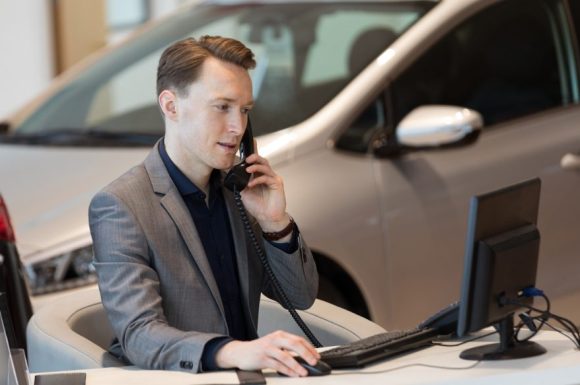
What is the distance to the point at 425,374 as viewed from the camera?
271 cm

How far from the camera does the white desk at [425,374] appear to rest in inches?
106

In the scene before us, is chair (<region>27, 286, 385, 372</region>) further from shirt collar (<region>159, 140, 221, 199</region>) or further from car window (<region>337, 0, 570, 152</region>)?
car window (<region>337, 0, 570, 152</region>)

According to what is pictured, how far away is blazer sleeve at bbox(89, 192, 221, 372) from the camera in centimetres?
283

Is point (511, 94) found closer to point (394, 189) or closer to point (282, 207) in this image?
point (394, 189)


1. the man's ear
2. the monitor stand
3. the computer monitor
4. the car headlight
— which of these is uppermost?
the man's ear

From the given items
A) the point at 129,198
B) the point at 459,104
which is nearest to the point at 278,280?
the point at 129,198

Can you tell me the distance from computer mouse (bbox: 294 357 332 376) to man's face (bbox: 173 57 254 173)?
557 mm

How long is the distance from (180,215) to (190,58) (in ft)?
1.14

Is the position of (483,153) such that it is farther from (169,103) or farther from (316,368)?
(316,368)

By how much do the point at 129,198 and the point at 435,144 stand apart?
1873mm

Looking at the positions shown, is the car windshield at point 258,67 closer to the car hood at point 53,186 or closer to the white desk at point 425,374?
the car hood at point 53,186

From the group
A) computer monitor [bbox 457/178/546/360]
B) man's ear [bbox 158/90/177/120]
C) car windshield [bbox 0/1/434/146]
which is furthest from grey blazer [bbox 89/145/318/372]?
car windshield [bbox 0/1/434/146]

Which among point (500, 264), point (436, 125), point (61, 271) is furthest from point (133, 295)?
point (436, 125)

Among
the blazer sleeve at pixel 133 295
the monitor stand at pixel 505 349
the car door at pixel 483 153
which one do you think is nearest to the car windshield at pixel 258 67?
the car door at pixel 483 153
